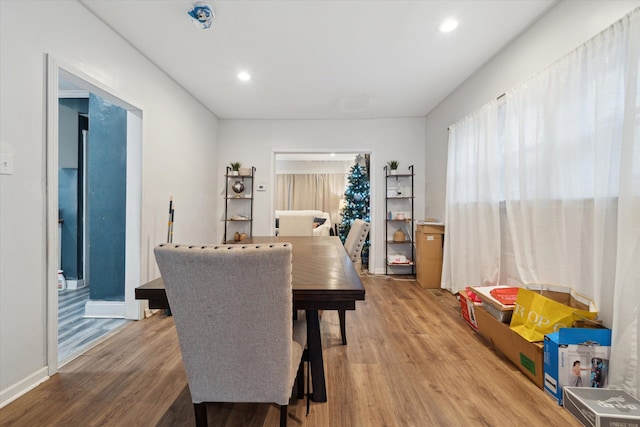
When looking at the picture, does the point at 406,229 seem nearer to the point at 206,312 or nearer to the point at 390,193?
the point at 390,193

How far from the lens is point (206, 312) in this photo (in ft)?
3.13

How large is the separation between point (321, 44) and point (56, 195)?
2.39 m

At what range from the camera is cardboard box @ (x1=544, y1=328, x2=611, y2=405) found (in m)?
1.51

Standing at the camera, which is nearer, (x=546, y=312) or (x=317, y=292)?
(x=317, y=292)

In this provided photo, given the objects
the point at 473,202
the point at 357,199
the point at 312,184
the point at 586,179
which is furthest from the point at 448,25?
the point at 312,184

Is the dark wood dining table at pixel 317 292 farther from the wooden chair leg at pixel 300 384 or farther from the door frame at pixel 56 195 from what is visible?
the door frame at pixel 56 195

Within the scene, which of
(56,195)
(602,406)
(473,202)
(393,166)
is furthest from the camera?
(393,166)

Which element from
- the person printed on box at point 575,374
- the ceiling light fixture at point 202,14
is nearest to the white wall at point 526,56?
the person printed on box at point 575,374

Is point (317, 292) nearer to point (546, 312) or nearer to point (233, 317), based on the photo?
point (233, 317)

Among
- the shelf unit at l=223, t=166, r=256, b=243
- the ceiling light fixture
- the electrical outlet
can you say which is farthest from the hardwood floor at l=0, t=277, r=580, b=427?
the ceiling light fixture

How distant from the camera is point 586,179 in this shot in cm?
173

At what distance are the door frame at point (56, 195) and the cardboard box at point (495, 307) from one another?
3071mm

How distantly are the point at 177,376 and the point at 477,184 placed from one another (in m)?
3.15

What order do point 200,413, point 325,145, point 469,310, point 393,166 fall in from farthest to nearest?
point 325,145, point 393,166, point 469,310, point 200,413
